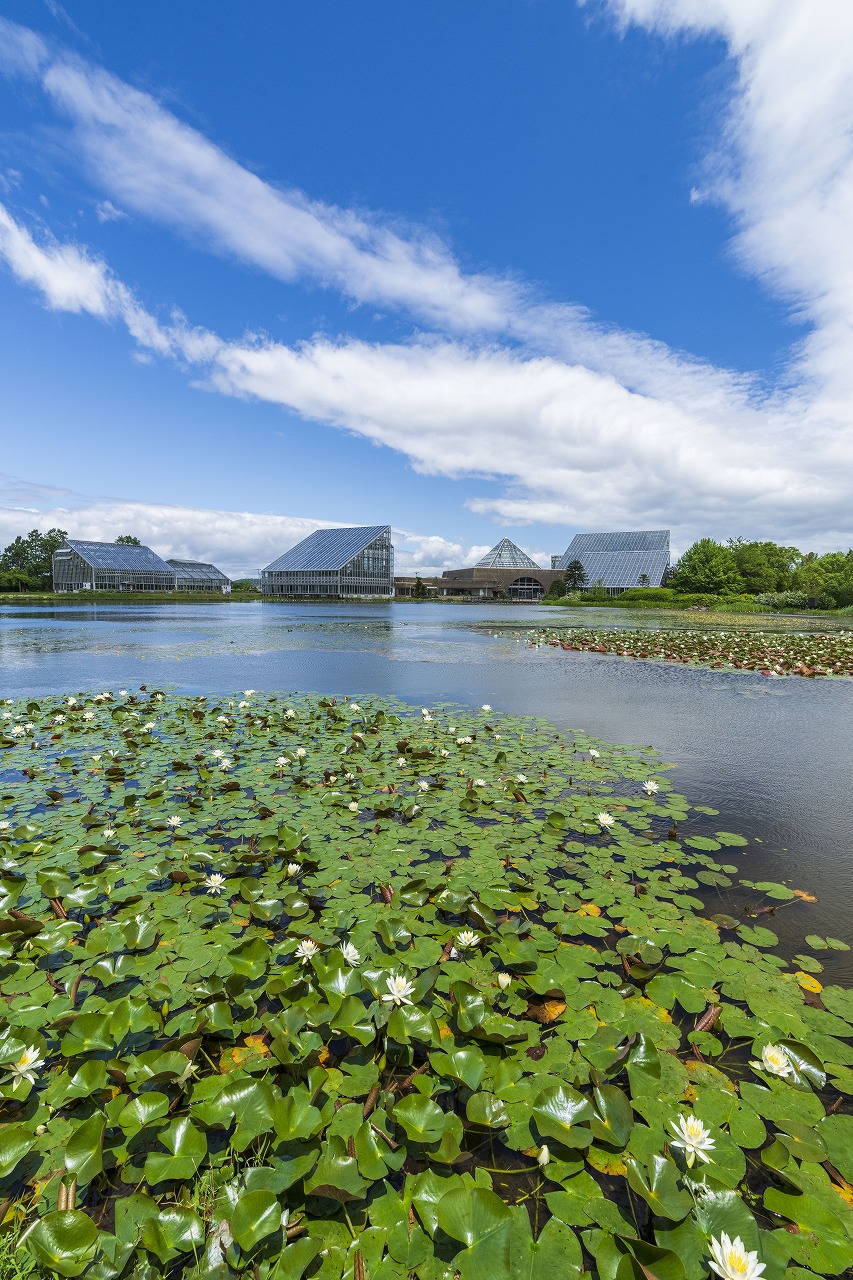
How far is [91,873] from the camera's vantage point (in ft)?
14.2

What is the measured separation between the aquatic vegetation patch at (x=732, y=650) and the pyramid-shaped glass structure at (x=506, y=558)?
8214 centimetres

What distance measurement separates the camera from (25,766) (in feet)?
22.5

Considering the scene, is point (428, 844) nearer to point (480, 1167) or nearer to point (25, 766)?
point (480, 1167)

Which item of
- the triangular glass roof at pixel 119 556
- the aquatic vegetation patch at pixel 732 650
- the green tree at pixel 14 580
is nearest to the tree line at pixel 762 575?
the aquatic vegetation patch at pixel 732 650

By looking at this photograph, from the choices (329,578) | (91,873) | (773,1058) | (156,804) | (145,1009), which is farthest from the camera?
(329,578)

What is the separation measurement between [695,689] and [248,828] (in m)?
11.8

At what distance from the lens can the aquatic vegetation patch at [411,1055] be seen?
1.79 m

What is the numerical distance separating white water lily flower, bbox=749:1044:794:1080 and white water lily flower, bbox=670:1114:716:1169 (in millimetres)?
585

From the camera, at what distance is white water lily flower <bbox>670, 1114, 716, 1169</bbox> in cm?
199

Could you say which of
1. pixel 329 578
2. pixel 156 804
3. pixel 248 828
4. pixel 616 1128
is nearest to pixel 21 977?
pixel 248 828

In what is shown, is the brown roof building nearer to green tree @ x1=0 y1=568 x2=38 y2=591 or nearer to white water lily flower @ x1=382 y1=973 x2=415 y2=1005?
green tree @ x1=0 y1=568 x2=38 y2=591

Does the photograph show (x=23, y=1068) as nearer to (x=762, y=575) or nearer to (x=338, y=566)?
(x=338, y=566)

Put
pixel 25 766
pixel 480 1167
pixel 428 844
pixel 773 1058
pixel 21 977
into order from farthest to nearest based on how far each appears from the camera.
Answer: pixel 25 766 → pixel 428 844 → pixel 21 977 → pixel 773 1058 → pixel 480 1167

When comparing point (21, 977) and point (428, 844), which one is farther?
point (428, 844)
